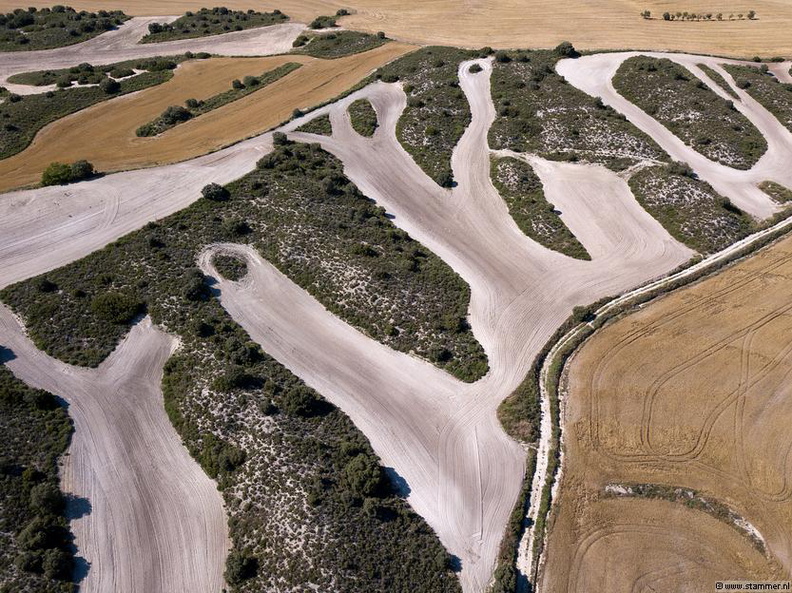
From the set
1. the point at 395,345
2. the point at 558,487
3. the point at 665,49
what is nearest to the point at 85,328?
the point at 395,345

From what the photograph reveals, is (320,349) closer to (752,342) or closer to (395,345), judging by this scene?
(395,345)

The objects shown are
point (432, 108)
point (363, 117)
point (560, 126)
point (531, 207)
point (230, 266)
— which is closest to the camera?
point (230, 266)

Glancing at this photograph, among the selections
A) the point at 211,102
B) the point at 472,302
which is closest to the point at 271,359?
the point at 472,302

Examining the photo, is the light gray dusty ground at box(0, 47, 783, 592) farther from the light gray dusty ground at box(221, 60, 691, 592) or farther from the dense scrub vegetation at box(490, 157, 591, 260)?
the dense scrub vegetation at box(490, 157, 591, 260)

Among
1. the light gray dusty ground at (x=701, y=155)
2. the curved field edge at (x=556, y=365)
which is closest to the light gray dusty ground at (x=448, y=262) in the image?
the curved field edge at (x=556, y=365)

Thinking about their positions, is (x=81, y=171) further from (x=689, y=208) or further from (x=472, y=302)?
(x=689, y=208)

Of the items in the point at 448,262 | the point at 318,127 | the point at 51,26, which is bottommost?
the point at 448,262

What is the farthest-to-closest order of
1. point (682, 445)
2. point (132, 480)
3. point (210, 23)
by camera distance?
point (210, 23)
point (682, 445)
point (132, 480)
